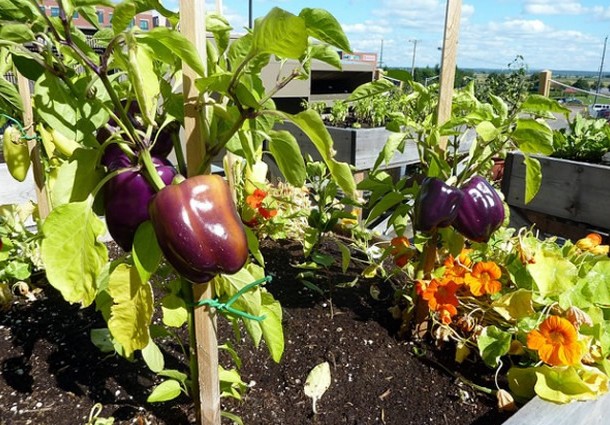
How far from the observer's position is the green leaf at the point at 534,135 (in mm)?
912

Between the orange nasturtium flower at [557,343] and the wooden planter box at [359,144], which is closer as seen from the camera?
the orange nasturtium flower at [557,343]

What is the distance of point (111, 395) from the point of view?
1.00 meters

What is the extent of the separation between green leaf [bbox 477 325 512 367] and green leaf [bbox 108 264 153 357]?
0.72 metres

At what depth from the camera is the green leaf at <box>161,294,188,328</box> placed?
0.78 metres

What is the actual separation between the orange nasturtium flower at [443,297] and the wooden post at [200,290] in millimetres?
523

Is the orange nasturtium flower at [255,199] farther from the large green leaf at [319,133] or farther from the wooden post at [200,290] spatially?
the large green leaf at [319,133]

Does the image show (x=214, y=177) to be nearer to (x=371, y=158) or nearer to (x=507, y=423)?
(x=507, y=423)

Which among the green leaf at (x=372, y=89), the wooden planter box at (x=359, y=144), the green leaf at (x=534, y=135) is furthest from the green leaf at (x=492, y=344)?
the wooden planter box at (x=359, y=144)

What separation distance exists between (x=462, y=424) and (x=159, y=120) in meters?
0.82

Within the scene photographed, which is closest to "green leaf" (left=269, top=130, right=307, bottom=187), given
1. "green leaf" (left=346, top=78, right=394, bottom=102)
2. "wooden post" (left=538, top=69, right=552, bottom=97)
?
"green leaf" (left=346, top=78, right=394, bottom=102)

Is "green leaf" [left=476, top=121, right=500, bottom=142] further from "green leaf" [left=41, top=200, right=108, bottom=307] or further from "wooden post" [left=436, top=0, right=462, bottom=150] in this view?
"green leaf" [left=41, top=200, right=108, bottom=307]

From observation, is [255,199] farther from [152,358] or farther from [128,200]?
[128,200]

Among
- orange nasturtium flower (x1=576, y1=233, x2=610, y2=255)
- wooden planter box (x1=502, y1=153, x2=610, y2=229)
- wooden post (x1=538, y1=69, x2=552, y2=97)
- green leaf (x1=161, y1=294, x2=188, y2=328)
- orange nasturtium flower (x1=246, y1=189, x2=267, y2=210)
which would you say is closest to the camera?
green leaf (x1=161, y1=294, x2=188, y2=328)

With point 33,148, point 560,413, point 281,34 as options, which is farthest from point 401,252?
point 33,148
